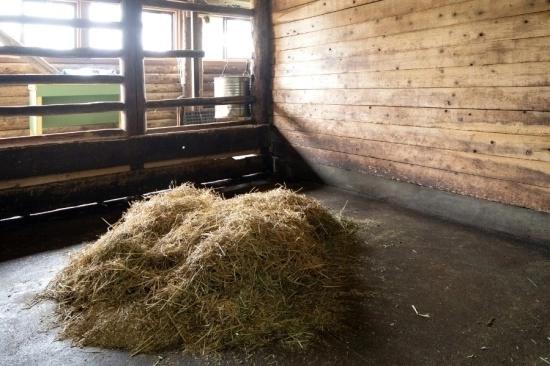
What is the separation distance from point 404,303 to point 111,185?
3.16 meters

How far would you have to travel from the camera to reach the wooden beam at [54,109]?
404 cm

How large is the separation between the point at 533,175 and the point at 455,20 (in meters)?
1.35

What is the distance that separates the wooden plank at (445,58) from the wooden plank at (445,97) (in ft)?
0.66

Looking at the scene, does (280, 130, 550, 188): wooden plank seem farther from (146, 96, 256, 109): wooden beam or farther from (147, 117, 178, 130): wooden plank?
(147, 117, 178, 130): wooden plank

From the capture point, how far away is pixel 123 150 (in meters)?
4.64

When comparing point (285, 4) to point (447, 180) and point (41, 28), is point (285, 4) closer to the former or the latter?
point (447, 180)

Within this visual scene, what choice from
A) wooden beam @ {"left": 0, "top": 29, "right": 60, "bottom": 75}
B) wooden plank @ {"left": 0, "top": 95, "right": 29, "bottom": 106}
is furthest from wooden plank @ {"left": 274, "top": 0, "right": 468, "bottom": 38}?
wooden plank @ {"left": 0, "top": 95, "right": 29, "bottom": 106}

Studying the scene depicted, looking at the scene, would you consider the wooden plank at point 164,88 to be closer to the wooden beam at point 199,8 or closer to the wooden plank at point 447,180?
the wooden beam at point 199,8

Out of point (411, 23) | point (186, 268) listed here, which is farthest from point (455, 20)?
Answer: point (186, 268)

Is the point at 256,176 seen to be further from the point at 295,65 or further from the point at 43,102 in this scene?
the point at 43,102

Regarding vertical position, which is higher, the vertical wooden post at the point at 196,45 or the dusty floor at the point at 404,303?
the vertical wooden post at the point at 196,45

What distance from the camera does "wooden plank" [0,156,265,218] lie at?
161 inches

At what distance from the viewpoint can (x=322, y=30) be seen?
16.6 ft

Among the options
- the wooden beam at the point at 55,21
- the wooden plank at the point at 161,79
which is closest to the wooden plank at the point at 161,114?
the wooden plank at the point at 161,79
